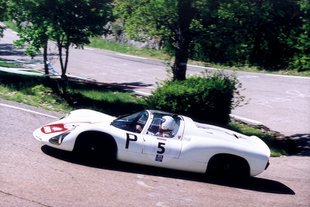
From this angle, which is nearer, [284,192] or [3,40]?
[284,192]

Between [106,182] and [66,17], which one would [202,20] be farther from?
[106,182]

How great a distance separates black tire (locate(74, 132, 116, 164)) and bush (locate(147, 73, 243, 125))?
12.7 feet

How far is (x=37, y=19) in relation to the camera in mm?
14219

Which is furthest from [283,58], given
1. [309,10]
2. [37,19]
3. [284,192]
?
[284,192]

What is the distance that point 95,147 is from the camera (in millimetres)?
8969

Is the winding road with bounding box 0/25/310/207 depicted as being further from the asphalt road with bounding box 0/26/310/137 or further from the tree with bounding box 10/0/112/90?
the tree with bounding box 10/0/112/90

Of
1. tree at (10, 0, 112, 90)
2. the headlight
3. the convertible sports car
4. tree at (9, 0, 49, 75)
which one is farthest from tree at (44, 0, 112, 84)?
the headlight

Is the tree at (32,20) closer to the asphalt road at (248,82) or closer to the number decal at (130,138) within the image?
the asphalt road at (248,82)

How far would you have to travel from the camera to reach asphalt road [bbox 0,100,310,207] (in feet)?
23.1

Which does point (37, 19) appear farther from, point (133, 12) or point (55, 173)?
point (55, 173)

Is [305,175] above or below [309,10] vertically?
below

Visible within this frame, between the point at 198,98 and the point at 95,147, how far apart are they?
4644 mm

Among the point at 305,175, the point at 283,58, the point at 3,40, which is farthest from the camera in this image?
the point at 3,40

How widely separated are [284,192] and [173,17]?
280 inches
